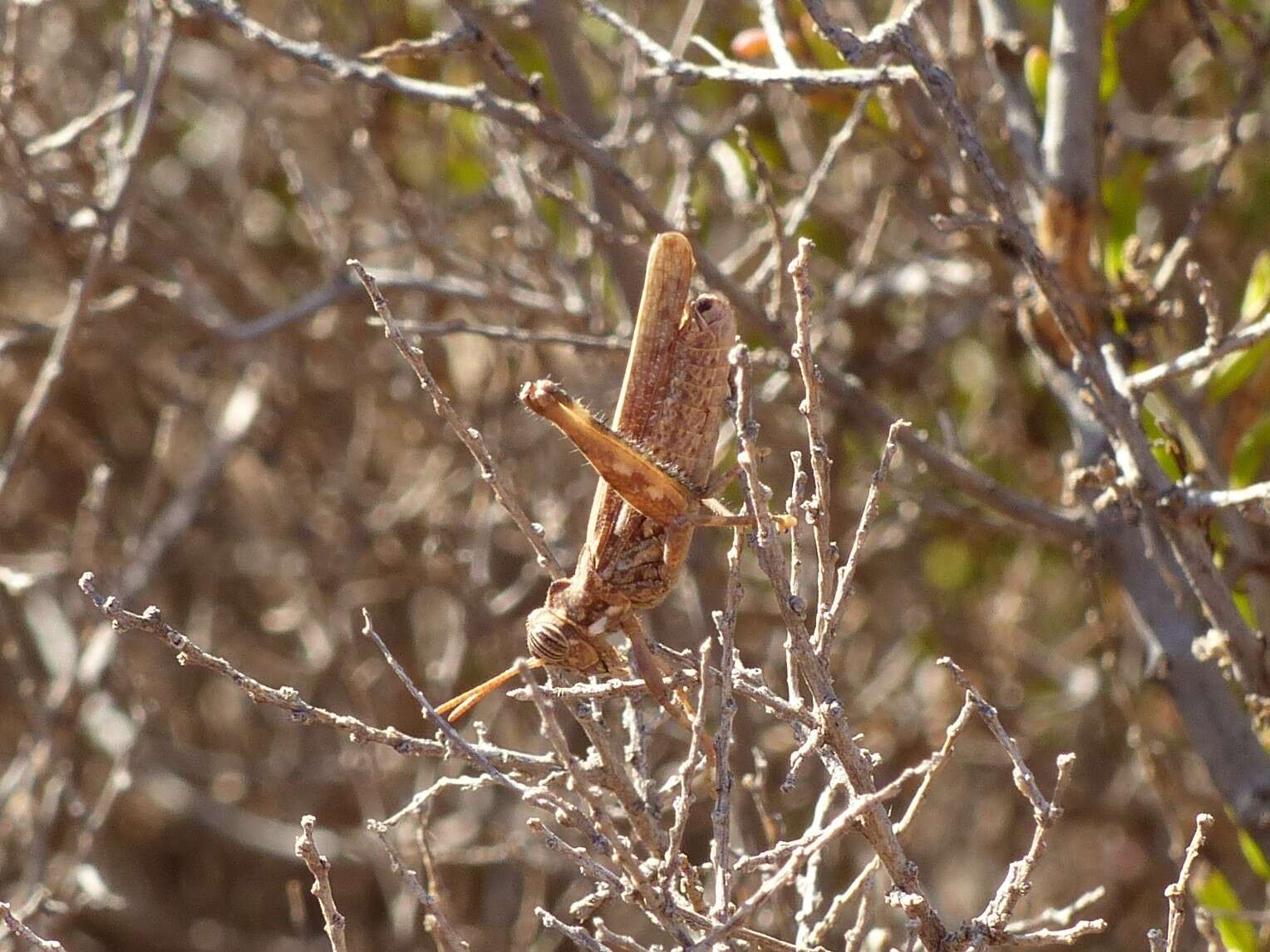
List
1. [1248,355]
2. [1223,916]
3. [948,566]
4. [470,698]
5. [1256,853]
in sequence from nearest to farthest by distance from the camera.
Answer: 1. [470,698]
2. [1223,916]
3. [1256,853]
4. [1248,355]
5. [948,566]

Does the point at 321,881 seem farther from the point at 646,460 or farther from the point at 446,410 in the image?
the point at 646,460

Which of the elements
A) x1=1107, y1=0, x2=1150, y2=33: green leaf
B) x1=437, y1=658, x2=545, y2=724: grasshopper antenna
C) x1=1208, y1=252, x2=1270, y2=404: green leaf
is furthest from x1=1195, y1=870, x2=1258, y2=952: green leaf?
x1=1107, y1=0, x2=1150, y2=33: green leaf

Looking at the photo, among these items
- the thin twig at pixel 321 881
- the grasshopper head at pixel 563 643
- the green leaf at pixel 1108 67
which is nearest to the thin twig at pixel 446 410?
the grasshopper head at pixel 563 643

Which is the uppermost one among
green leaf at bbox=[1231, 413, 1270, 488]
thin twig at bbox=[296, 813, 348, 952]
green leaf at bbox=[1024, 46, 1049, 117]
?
green leaf at bbox=[1024, 46, 1049, 117]

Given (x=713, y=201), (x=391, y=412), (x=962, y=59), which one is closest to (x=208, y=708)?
(x=391, y=412)

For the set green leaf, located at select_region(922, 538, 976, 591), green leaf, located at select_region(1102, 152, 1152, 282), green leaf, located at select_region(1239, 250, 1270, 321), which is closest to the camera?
green leaf, located at select_region(1239, 250, 1270, 321)

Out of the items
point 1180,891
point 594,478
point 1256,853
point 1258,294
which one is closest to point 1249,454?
point 1258,294

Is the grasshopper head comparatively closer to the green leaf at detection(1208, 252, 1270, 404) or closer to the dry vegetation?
the dry vegetation
